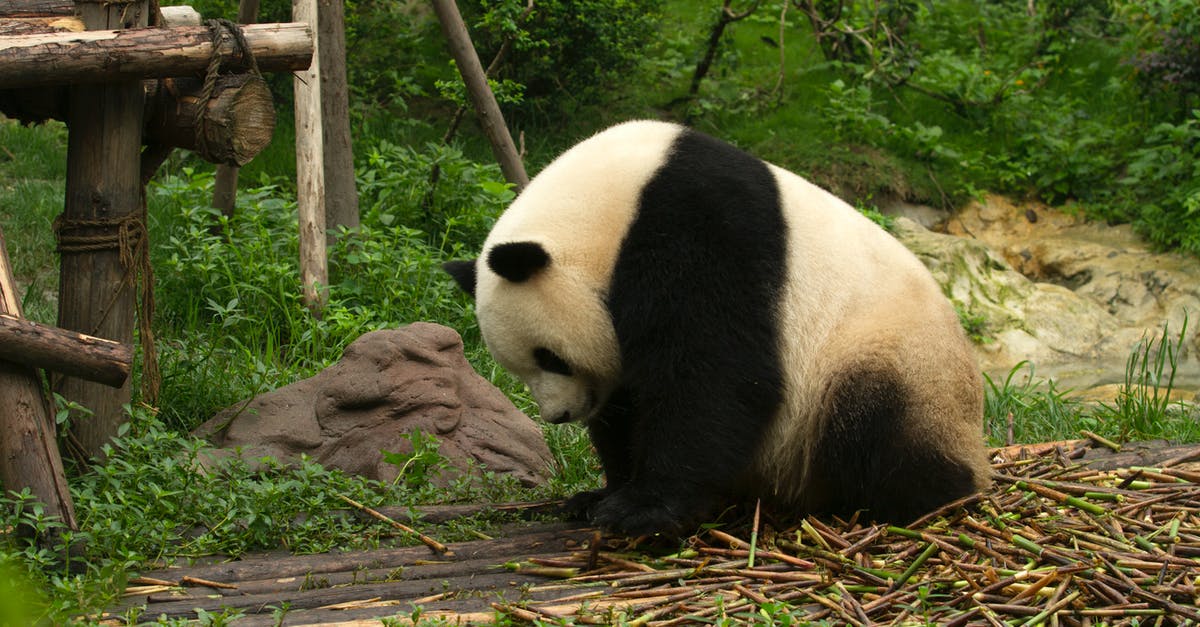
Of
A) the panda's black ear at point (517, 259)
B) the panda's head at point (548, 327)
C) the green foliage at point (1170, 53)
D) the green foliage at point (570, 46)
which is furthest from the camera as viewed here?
the green foliage at point (1170, 53)

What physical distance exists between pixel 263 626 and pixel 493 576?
736 mm

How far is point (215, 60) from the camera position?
12.9 feet

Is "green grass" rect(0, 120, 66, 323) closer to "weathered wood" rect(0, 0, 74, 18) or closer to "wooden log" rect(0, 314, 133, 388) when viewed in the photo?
"weathered wood" rect(0, 0, 74, 18)

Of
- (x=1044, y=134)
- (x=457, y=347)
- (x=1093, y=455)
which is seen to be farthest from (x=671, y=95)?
(x=1093, y=455)

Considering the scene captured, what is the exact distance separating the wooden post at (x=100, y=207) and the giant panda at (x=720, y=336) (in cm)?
141

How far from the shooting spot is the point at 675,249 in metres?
3.44

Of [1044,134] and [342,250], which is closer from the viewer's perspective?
[342,250]

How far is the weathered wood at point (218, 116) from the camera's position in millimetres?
4008

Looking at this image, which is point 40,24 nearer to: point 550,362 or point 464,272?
point 464,272

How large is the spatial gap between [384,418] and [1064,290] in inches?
260

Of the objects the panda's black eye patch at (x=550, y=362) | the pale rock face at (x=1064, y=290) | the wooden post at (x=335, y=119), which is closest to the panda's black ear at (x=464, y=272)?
the panda's black eye patch at (x=550, y=362)

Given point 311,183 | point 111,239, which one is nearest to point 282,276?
point 311,183

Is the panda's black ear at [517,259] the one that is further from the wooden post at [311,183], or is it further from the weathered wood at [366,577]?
the wooden post at [311,183]

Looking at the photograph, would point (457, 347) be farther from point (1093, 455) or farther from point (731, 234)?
point (1093, 455)
